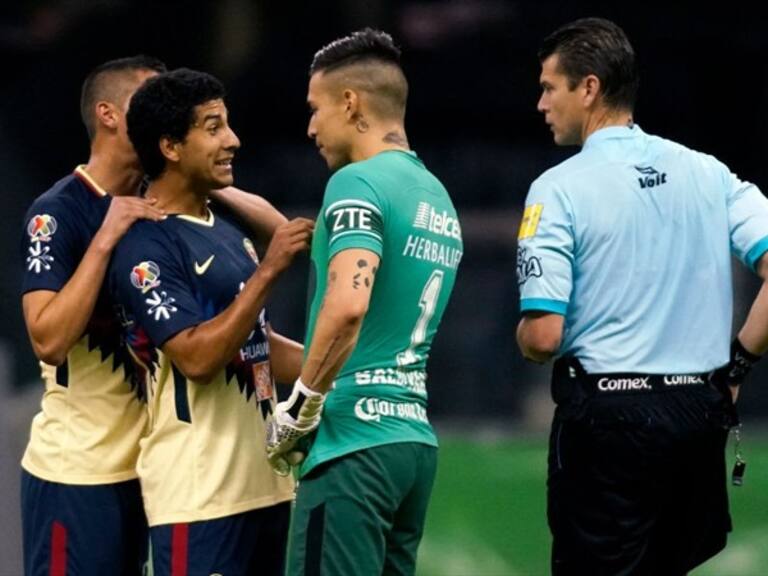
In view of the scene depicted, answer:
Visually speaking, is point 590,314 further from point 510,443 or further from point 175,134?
point 510,443

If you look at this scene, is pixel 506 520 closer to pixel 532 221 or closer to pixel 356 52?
pixel 532 221

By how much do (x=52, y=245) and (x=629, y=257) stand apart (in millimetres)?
1426

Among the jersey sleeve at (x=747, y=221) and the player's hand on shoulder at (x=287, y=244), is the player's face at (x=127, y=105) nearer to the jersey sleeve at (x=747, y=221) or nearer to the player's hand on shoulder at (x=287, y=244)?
the player's hand on shoulder at (x=287, y=244)

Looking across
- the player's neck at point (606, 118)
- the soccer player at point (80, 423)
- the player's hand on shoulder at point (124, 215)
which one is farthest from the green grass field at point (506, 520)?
the player's hand on shoulder at point (124, 215)

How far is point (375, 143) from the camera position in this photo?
459 centimetres

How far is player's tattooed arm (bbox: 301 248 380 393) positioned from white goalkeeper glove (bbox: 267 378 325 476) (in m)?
0.03

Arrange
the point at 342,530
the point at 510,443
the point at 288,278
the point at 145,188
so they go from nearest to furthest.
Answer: the point at 342,530, the point at 145,188, the point at 510,443, the point at 288,278

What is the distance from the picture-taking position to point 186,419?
14.9 ft

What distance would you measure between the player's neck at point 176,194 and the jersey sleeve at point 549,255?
2.67 feet

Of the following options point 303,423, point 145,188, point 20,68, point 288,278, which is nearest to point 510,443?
point 288,278

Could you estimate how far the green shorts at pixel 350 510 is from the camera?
14.4 ft

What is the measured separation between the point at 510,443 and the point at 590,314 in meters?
2.62

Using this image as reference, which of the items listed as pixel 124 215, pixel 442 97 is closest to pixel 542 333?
pixel 124 215

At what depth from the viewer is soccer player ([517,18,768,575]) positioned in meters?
4.60
